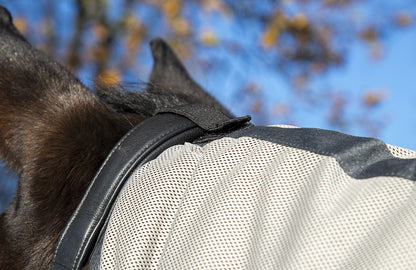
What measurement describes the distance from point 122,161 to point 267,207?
0.99 ft

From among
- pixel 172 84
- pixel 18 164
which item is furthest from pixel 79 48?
pixel 18 164

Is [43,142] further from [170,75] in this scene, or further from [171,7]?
[171,7]

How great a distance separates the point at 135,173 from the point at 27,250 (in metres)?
0.28

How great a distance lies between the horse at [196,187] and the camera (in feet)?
2.30

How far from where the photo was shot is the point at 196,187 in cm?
82

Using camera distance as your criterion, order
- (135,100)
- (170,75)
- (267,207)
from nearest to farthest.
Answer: (267,207)
(135,100)
(170,75)

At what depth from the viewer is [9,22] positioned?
118cm

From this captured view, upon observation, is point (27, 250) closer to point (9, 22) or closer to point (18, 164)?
point (18, 164)

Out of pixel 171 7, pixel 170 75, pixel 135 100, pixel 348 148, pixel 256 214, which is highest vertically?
pixel 171 7

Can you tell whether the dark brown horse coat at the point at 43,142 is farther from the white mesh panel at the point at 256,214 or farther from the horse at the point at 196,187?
the white mesh panel at the point at 256,214

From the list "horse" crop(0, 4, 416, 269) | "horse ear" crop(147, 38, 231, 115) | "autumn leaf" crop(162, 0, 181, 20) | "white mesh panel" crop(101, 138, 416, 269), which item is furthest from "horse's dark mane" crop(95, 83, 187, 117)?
"autumn leaf" crop(162, 0, 181, 20)

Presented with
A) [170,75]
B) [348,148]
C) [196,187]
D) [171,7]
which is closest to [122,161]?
[196,187]

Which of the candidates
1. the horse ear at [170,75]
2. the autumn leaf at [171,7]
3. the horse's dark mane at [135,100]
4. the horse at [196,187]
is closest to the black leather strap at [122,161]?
the horse at [196,187]

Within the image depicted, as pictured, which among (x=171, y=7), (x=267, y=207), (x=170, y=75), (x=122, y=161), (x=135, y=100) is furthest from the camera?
A: (x=171, y=7)
